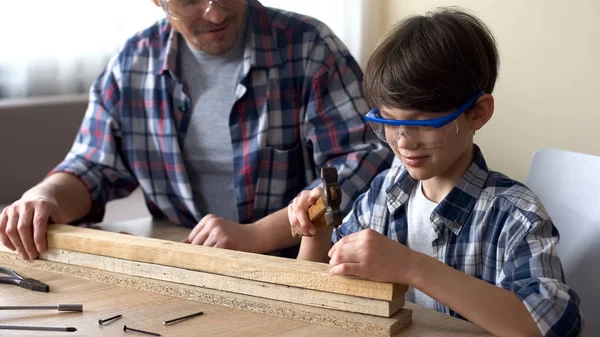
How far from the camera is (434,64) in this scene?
1.65m

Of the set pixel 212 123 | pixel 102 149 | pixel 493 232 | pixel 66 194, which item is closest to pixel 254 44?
pixel 212 123

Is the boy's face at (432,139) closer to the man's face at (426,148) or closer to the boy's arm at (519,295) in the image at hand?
the man's face at (426,148)

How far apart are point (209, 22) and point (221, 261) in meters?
0.89

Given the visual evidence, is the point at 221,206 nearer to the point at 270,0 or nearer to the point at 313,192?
the point at 313,192

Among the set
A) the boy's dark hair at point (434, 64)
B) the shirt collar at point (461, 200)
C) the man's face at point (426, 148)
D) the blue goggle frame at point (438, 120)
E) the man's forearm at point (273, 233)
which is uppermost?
the boy's dark hair at point (434, 64)

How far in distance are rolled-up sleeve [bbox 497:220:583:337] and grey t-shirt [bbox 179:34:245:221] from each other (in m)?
1.12

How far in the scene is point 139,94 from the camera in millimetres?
2547

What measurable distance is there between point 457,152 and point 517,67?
1.32 m

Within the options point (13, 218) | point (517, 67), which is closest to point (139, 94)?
point (13, 218)

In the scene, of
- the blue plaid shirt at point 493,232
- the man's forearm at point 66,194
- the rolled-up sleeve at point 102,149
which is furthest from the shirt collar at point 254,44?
the blue plaid shirt at point 493,232

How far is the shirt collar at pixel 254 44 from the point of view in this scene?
2.44m

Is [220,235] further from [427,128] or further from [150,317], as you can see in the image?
[427,128]

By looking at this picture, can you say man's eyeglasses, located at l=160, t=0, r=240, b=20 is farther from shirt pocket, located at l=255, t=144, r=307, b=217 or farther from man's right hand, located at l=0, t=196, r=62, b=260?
man's right hand, located at l=0, t=196, r=62, b=260

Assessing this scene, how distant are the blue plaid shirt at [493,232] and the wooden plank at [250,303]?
232 millimetres
